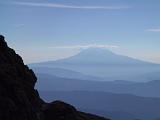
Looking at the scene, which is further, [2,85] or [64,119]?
[64,119]

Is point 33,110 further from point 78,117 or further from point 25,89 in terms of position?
point 78,117

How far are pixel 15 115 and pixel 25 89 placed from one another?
7432mm

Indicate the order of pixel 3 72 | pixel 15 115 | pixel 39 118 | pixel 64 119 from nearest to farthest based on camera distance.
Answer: pixel 15 115
pixel 3 72
pixel 39 118
pixel 64 119

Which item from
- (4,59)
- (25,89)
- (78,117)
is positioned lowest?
(78,117)

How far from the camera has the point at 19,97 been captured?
40.5m

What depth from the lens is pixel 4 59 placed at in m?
46.3

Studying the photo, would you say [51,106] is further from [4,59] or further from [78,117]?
[4,59]

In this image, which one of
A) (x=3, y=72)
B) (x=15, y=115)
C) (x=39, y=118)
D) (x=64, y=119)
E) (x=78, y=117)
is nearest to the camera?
(x=15, y=115)

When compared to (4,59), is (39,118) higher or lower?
lower

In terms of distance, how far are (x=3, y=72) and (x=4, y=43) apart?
28.4ft

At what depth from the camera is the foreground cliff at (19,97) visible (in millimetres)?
38312

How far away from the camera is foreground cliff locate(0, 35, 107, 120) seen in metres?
38.3

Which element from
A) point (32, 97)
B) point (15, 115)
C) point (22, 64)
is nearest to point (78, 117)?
point (32, 97)

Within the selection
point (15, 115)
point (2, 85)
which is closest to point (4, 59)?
point (2, 85)
